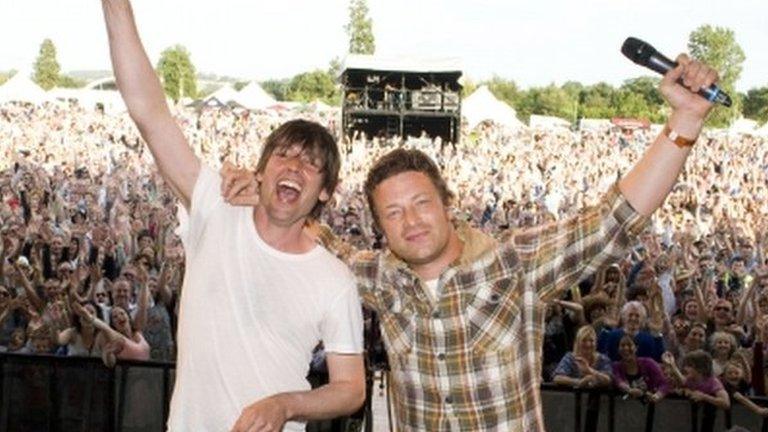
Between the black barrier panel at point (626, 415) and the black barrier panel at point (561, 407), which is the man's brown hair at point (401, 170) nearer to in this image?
the black barrier panel at point (561, 407)

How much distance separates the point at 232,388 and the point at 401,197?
0.57m

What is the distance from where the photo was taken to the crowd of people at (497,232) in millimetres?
7098

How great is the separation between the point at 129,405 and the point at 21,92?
37.9 meters

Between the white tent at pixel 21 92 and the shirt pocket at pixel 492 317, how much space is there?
41484 mm

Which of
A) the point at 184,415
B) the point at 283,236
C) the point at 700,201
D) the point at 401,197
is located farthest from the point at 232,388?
the point at 700,201

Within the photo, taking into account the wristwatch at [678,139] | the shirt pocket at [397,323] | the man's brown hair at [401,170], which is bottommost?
the shirt pocket at [397,323]

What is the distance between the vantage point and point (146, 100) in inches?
110

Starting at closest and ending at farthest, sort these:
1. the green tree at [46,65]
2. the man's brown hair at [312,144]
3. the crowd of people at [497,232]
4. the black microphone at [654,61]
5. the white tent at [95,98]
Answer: the black microphone at [654,61] → the man's brown hair at [312,144] → the crowd of people at [497,232] → the white tent at [95,98] → the green tree at [46,65]

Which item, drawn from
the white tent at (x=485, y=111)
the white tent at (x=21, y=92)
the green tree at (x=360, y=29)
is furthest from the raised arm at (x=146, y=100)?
the green tree at (x=360, y=29)

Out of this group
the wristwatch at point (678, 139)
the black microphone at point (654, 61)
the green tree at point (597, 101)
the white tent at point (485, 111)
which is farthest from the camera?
the green tree at point (597, 101)

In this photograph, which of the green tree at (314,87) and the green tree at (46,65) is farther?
the green tree at (46,65)

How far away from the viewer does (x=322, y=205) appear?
290 centimetres

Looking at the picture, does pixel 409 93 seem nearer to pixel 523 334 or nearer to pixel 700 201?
pixel 700 201

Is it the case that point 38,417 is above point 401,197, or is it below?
below
